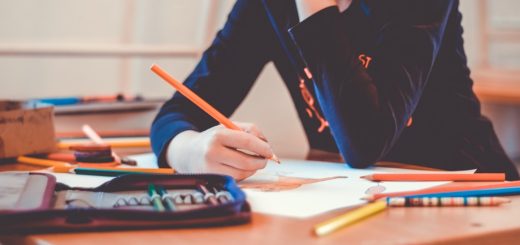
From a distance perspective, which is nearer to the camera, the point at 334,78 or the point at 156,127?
the point at 334,78

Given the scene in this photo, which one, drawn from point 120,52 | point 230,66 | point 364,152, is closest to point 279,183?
point 364,152

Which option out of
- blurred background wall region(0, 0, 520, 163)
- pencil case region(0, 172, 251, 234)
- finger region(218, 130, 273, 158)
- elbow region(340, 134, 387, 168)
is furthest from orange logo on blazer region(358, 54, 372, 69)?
blurred background wall region(0, 0, 520, 163)

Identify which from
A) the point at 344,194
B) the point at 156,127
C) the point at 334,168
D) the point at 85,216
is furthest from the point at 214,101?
the point at 85,216

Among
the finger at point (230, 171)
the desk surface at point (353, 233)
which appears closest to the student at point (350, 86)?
the finger at point (230, 171)

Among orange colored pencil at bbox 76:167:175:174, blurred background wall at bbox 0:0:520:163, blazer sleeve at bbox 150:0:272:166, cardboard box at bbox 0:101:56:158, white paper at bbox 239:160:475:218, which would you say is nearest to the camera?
white paper at bbox 239:160:475:218

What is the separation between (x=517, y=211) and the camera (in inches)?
27.9

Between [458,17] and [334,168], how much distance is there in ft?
1.17

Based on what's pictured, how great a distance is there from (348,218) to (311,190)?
0.56 feet

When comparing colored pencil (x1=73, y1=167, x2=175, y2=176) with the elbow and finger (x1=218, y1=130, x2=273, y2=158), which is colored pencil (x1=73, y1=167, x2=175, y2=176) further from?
the elbow

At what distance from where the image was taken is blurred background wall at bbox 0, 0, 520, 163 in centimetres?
224

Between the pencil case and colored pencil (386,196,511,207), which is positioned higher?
the pencil case

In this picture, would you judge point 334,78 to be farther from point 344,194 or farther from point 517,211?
point 517,211

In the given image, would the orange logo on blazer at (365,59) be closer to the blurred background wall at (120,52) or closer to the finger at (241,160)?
the finger at (241,160)

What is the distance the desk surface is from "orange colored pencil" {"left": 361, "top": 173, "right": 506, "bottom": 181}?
0.14m
